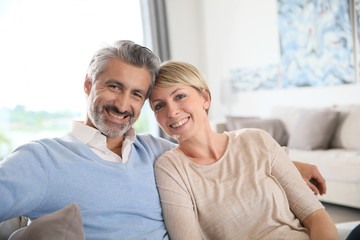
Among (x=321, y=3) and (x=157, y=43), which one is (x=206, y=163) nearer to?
(x=321, y=3)

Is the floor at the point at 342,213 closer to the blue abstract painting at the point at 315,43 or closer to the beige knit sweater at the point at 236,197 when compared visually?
the blue abstract painting at the point at 315,43

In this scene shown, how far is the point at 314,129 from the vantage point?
3852mm

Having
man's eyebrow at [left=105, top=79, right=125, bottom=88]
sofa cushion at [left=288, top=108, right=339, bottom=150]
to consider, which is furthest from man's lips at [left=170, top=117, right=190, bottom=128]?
sofa cushion at [left=288, top=108, right=339, bottom=150]

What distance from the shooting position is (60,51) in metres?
4.81

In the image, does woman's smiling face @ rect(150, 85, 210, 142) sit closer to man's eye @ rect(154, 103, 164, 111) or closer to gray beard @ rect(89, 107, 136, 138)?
man's eye @ rect(154, 103, 164, 111)

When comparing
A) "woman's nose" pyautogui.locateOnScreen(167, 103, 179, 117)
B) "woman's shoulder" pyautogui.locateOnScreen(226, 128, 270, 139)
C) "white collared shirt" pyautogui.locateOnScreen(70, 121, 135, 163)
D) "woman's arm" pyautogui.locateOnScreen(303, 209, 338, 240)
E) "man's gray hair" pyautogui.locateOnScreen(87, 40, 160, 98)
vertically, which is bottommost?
"woman's arm" pyautogui.locateOnScreen(303, 209, 338, 240)

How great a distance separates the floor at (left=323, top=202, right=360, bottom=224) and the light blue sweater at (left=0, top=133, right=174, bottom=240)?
7.33 feet

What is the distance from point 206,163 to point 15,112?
364 centimetres

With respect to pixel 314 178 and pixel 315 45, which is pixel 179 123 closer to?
pixel 314 178

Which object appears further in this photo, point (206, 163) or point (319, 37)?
point (319, 37)

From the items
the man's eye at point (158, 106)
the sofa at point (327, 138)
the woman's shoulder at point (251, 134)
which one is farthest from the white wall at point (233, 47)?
the man's eye at point (158, 106)

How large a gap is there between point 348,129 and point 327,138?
22 centimetres

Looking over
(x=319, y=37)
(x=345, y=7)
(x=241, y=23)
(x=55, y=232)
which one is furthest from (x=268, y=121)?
(x=55, y=232)

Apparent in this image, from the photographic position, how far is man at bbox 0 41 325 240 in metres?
1.16
